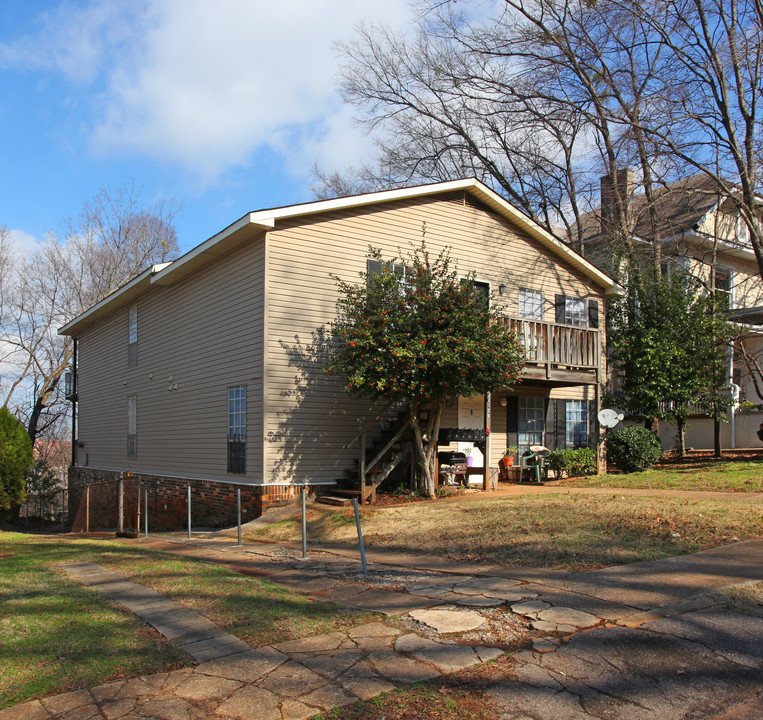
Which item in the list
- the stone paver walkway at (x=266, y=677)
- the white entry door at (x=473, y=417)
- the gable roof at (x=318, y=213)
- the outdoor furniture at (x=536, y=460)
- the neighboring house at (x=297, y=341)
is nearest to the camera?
the stone paver walkway at (x=266, y=677)

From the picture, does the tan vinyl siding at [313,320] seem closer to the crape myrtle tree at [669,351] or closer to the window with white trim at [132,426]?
the crape myrtle tree at [669,351]

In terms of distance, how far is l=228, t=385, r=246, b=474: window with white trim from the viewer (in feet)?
47.8

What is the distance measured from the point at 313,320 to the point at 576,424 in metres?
8.79

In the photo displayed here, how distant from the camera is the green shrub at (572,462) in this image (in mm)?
17047

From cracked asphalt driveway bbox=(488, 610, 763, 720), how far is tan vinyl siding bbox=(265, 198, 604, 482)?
30.5ft

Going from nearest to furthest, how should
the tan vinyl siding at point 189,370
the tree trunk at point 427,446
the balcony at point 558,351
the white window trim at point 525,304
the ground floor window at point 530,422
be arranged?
the tree trunk at point 427,446 < the tan vinyl siding at point 189,370 < the balcony at point 558,351 < the ground floor window at point 530,422 < the white window trim at point 525,304

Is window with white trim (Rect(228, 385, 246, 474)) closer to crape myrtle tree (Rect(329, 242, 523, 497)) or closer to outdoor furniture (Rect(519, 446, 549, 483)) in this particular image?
crape myrtle tree (Rect(329, 242, 523, 497))

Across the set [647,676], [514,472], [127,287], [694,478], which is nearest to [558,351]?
[514,472]

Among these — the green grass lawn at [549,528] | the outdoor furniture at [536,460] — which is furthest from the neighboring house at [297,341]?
the green grass lawn at [549,528]

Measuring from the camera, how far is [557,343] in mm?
16656

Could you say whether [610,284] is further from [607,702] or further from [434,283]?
[607,702]

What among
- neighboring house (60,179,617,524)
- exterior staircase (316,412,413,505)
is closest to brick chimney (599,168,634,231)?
neighboring house (60,179,617,524)

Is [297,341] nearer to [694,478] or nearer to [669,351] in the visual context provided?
[694,478]

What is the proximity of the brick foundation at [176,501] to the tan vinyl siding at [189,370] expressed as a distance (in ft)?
1.04
